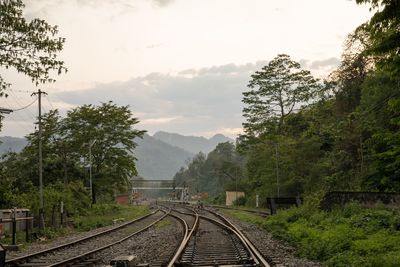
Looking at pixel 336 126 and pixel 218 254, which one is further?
pixel 336 126

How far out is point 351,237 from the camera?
1492cm

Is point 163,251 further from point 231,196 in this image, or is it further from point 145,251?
point 231,196

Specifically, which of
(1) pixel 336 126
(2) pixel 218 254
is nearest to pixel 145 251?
(2) pixel 218 254

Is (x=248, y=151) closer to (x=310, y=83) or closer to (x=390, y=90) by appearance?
(x=310, y=83)

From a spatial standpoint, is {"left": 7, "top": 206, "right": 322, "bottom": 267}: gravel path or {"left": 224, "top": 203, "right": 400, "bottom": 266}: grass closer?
{"left": 224, "top": 203, "right": 400, "bottom": 266}: grass

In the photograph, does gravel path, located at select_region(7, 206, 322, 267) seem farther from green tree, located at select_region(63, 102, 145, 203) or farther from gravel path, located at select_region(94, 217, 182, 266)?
green tree, located at select_region(63, 102, 145, 203)

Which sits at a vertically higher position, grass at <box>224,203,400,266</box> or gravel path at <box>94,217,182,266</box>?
grass at <box>224,203,400,266</box>

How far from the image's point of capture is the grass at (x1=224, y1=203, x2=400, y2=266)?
12039 millimetres

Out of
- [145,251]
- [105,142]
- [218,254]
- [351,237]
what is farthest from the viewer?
[105,142]

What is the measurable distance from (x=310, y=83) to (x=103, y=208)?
93.3 feet

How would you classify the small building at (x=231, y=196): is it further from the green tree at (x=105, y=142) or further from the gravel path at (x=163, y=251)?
the gravel path at (x=163, y=251)

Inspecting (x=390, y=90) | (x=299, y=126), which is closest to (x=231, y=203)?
(x=299, y=126)

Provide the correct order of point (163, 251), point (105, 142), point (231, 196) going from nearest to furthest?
point (163, 251) < point (105, 142) < point (231, 196)

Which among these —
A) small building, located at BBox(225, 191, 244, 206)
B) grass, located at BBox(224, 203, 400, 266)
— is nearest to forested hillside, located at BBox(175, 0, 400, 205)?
grass, located at BBox(224, 203, 400, 266)
